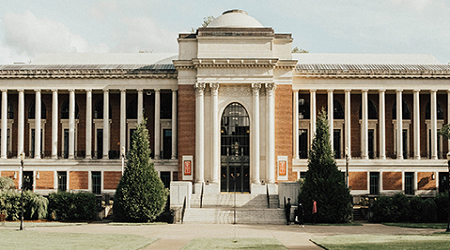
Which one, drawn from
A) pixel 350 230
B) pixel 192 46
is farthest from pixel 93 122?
pixel 350 230

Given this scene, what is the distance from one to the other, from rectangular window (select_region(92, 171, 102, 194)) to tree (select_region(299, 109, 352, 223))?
74.3 feet

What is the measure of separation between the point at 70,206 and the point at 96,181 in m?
13.1

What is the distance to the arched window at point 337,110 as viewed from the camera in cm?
5353

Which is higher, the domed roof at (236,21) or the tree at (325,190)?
the domed roof at (236,21)

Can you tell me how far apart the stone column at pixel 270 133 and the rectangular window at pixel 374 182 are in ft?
36.4

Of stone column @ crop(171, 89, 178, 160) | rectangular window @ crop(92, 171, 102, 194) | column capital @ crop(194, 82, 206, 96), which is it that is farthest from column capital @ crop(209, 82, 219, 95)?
rectangular window @ crop(92, 171, 102, 194)

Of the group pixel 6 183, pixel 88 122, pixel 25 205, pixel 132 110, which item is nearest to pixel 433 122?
pixel 132 110

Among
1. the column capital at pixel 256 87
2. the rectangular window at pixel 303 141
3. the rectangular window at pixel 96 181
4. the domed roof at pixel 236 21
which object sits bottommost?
the rectangular window at pixel 96 181

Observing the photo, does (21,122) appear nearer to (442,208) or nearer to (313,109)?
(313,109)

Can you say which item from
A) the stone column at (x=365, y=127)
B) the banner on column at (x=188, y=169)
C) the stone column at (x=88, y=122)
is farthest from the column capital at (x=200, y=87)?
the stone column at (x=365, y=127)

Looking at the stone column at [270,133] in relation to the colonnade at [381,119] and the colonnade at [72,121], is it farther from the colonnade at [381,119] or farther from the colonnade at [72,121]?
the colonnade at [72,121]

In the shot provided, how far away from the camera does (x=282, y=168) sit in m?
46.8

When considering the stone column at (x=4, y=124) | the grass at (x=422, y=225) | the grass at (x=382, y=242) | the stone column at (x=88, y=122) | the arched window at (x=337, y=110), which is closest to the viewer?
the grass at (x=382, y=242)

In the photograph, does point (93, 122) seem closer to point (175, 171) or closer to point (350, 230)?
point (175, 171)
